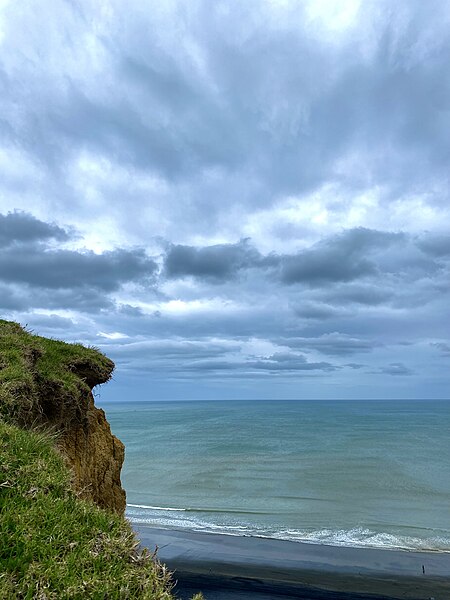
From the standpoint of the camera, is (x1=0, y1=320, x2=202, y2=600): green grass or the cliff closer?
(x1=0, y1=320, x2=202, y2=600): green grass

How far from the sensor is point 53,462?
550 cm

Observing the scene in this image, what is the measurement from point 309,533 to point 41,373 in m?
17.9

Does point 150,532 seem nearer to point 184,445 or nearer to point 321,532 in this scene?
point 321,532

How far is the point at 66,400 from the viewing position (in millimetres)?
10062

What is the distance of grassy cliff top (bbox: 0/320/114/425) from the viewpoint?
7781mm

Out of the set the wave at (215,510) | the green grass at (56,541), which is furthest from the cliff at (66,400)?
the wave at (215,510)

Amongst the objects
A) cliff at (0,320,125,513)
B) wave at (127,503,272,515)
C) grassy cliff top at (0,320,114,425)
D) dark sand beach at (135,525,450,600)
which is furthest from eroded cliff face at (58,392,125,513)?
wave at (127,503,272,515)

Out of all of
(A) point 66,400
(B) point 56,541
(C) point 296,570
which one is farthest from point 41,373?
(C) point 296,570

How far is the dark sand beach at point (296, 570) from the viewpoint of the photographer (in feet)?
48.0

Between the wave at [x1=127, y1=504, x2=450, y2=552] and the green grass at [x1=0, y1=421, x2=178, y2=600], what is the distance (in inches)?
738

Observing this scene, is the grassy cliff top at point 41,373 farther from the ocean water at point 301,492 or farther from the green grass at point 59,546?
the ocean water at point 301,492

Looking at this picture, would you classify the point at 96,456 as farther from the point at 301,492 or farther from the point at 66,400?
the point at 301,492

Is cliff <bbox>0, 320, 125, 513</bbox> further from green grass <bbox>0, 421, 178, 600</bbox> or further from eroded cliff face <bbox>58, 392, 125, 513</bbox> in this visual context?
green grass <bbox>0, 421, 178, 600</bbox>

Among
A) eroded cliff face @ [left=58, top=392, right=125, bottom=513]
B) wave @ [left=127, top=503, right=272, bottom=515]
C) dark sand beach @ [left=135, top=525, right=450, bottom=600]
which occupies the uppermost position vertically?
eroded cliff face @ [left=58, top=392, right=125, bottom=513]
